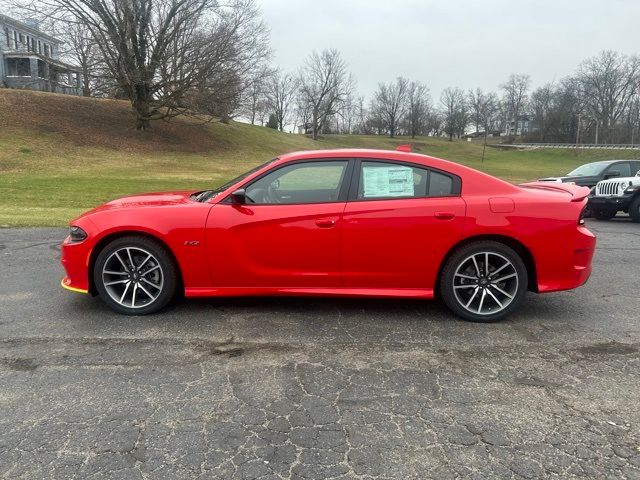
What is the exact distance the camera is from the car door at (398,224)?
4.21m

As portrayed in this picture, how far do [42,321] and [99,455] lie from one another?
2.28m

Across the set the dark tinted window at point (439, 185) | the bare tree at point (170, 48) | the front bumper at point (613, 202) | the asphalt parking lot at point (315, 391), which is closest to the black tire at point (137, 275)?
the asphalt parking lot at point (315, 391)

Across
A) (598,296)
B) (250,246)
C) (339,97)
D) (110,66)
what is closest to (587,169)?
(598,296)

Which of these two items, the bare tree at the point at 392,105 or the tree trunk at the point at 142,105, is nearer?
the tree trunk at the point at 142,105

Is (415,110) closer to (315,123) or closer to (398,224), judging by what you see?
(315,123)

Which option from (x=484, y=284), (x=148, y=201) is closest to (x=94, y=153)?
(x=148, y=201)

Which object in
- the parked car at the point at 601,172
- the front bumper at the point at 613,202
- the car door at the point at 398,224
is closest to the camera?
the car door at the point at 398,224

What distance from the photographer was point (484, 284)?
14.3 ft

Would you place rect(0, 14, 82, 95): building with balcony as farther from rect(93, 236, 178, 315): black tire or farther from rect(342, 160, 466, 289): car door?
rect(342, 160, 466, 289): car door

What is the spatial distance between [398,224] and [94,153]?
29.6 meters

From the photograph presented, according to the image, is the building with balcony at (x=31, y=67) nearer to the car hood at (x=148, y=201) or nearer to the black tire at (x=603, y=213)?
the black tire at (x=603, y=213)

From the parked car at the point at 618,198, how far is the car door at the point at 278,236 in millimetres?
9921

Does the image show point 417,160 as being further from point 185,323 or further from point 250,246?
point 185,323

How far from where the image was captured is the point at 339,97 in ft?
284
